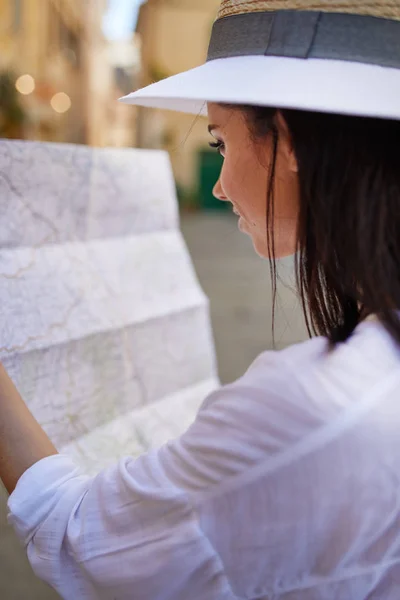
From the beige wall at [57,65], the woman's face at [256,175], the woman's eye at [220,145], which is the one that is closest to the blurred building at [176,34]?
the beige wall at [57,65]

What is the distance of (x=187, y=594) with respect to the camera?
56cm

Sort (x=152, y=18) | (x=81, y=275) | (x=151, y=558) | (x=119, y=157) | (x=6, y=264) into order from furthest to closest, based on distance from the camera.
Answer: (x=152, y=18), (x=119, y=157), (x=81, y=275), (x=6, y=264), (x=151, y=558)

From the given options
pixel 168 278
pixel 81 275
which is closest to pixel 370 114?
pixel 81 275

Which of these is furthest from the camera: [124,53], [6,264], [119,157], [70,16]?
[124,53]

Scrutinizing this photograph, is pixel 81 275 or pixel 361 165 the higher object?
pixel 361 165

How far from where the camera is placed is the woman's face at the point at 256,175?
2.14ft

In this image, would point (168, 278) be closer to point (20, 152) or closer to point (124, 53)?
point (20, 152)

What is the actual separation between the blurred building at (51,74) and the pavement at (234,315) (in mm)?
2909

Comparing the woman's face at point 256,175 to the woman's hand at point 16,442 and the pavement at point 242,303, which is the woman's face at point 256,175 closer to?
the pavement at point 242,303

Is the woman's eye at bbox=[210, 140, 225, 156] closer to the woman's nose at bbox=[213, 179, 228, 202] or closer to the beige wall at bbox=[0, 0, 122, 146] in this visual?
the woman's nose at bbox=[213, 179, 228, 202]

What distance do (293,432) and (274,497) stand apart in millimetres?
57

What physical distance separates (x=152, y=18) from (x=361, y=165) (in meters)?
17.1

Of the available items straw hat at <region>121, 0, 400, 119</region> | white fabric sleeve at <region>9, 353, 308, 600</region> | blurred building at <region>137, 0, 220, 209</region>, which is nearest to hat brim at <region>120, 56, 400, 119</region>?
straw hat at <region>121, 0, 400, 119</region>

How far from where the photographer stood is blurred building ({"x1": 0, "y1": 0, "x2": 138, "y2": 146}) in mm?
8352
